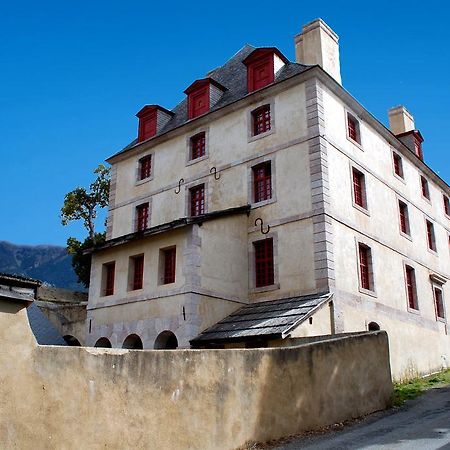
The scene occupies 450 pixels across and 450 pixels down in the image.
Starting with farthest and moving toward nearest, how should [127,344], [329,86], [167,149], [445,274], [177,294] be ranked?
[445,274], [167,149], [329,86], [127,344], [177,294]

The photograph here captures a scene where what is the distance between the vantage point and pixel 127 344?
17188 millimetres

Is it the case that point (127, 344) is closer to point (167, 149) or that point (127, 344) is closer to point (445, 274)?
point (167, 149)

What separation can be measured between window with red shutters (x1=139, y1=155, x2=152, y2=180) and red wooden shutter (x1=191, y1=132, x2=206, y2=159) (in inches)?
93.7

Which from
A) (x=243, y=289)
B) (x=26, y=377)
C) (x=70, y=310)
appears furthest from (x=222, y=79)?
(x=26, y=377)

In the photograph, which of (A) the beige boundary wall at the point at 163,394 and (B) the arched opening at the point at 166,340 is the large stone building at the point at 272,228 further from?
(A) the beige boundary wall at the point at 163,394

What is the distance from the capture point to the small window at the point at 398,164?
22.1 meters

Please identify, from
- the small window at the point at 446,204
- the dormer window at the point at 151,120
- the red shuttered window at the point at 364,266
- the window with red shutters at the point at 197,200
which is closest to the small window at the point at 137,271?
the window with red shutters at the point at 197,200

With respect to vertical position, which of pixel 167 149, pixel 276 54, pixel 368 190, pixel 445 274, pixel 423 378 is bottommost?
pixel 423 378

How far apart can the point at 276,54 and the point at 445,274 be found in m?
12.4

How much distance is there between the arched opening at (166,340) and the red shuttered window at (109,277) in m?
3.09

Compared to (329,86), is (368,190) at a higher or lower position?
lower

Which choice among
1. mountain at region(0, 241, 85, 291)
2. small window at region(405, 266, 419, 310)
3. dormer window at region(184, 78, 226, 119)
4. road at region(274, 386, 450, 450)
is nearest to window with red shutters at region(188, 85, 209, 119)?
dormer window at region(184, 78, 226, 119)

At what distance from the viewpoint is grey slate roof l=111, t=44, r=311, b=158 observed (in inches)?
760

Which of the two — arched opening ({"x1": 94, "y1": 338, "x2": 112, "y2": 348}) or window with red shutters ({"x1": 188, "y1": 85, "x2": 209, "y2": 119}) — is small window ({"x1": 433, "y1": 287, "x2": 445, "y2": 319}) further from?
arched opening ({"x1": 94, "y1": 338, "x2": 112, "y2": 348})
